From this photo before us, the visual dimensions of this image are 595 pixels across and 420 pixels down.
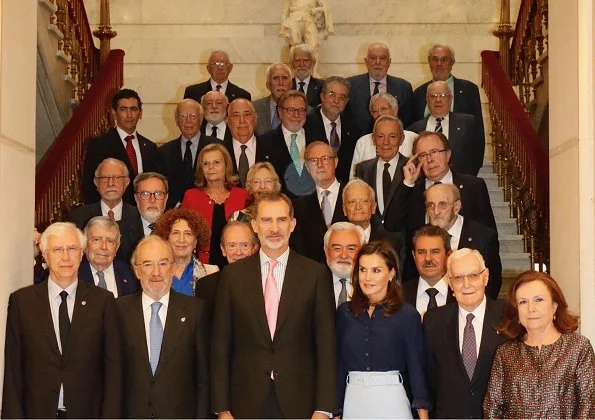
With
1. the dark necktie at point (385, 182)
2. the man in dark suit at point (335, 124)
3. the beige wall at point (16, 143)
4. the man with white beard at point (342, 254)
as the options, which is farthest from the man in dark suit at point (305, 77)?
the beige wall at point (16, 143)

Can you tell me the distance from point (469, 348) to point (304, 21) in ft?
24.3

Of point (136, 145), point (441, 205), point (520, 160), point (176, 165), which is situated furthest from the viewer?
point (520, 160)

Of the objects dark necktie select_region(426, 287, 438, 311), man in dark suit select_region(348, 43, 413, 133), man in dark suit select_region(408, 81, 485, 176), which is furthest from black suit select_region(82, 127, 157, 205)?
dark necktie select_region(426, 287, 438, 311)

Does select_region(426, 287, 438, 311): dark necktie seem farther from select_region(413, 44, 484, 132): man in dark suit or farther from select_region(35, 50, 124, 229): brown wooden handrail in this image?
select_region(413, 44, 484, 132): man in dark suit

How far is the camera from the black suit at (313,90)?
1030 centimetres

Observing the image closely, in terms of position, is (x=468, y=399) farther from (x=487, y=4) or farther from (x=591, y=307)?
(x=487, y=4)

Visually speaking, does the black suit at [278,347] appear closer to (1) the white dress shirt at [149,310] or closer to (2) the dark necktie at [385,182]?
(1) the white dress shirt at [149,310]

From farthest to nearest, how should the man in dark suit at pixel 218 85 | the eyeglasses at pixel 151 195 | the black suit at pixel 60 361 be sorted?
the man in dark suit at pixel 218 85
the eyeglasses at pixel 151 195
the black suit at pixel 60 361

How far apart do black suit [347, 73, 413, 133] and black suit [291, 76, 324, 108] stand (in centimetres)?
30

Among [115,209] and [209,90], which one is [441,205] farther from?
[209,90]

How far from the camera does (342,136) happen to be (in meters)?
9.12

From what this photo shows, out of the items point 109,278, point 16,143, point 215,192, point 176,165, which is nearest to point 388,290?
point 109,278

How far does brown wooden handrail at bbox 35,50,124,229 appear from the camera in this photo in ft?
26.1

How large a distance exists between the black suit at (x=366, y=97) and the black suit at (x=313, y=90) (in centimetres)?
30
